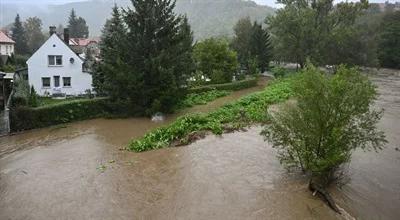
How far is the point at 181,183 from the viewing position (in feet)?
49.8

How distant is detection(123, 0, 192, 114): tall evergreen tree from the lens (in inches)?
1123

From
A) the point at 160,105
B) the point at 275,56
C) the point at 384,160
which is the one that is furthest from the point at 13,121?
the point at 275,56

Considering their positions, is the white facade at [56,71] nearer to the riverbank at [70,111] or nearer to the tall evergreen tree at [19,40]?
the riverbank at [70,111]

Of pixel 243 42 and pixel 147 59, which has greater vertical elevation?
pixel 243 42

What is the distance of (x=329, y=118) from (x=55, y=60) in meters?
33.2

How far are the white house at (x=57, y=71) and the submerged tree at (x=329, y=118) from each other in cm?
3032

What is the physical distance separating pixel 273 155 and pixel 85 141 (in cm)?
1143

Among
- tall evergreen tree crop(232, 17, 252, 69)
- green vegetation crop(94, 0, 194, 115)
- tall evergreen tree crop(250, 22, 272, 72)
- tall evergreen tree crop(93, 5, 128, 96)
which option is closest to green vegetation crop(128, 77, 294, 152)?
green vegetation crop(94, 0, 194, 115)

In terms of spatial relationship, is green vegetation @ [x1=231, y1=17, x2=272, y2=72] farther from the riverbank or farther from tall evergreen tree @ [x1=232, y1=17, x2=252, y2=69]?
the riverbank

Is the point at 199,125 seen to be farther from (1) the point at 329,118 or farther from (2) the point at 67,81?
(2) the point at 67,81

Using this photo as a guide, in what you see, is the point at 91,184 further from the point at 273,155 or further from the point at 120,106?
the point at 120,106

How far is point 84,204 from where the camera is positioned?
44.4 ft

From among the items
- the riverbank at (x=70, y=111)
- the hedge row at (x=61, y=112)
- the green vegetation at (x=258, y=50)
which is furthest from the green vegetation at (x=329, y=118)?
the green vegetation at (x=258, y=50)

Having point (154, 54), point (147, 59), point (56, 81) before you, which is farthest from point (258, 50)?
point (147, 59)
